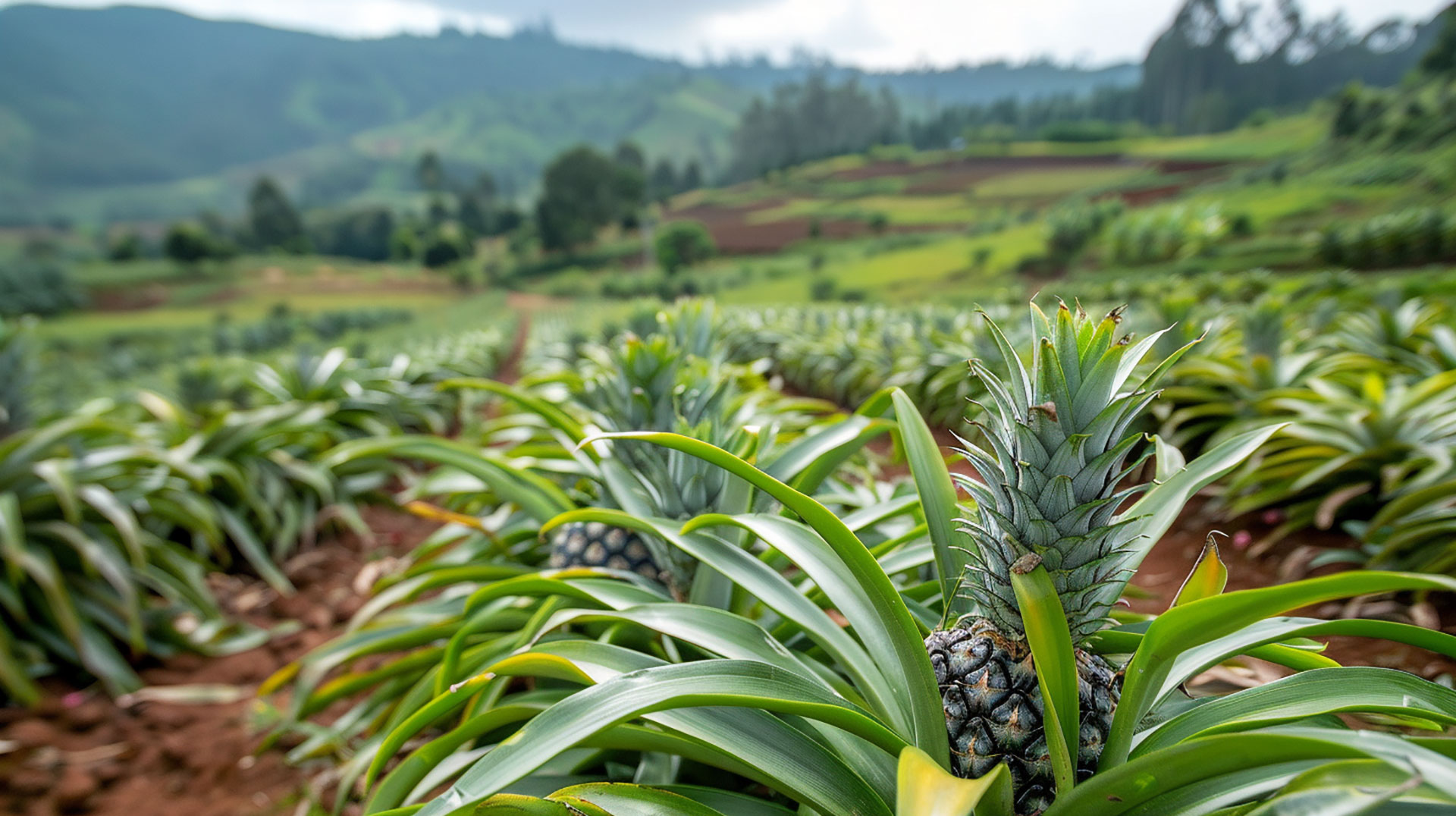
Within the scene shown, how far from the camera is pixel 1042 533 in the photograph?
3.15 ft

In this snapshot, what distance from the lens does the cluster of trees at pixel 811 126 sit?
57.1m

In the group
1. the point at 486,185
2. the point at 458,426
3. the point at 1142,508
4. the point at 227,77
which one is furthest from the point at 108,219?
→ the point at 1142,508

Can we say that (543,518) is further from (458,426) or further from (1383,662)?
(458,426)

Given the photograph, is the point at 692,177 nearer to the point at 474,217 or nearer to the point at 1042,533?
the point at 474,217

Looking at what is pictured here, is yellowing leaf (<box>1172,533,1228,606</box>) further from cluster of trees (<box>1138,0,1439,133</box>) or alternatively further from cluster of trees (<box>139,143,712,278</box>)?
cluster of trees (<box>1138,0,1439,133</box>)

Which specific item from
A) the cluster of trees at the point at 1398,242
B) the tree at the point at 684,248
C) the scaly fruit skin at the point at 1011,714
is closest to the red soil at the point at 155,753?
the scaly fruit skin at the point at 1011,714

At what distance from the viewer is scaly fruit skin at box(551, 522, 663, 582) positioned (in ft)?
6.37

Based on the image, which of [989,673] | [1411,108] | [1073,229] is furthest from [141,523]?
[1411,108]

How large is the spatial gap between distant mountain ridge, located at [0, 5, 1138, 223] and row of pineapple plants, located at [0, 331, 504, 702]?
323ft

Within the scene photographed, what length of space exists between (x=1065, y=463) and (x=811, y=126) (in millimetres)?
63539

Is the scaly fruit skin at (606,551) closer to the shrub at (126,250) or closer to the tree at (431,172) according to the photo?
the shrub at (126,250)

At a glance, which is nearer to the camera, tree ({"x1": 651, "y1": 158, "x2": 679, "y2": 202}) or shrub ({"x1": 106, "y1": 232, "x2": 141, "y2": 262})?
shrub ({"x1": 106, "y1": 232, "x2": 141, "y2": 262})

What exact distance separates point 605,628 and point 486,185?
80.5 m

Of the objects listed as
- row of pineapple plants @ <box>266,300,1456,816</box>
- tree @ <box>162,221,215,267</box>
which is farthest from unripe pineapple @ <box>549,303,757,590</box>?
tree @ <box>162,221,215,267</box>
